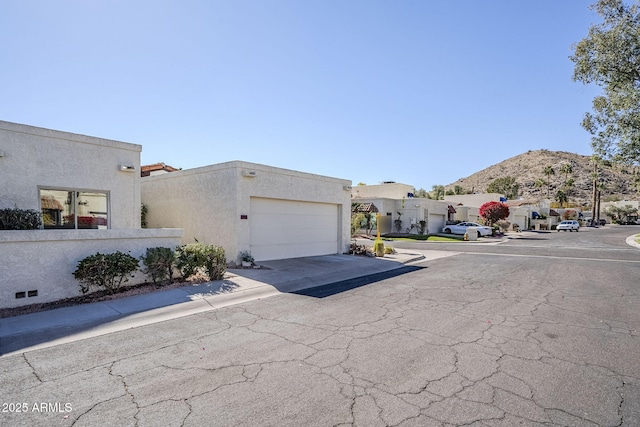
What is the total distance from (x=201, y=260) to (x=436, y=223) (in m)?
32.4

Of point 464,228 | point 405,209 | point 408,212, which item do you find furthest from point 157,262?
point 464,228

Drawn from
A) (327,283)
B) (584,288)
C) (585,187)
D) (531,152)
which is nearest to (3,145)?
(327,283)

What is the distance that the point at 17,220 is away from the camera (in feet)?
27.7

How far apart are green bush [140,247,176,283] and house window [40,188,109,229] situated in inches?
143

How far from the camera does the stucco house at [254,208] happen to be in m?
12.3

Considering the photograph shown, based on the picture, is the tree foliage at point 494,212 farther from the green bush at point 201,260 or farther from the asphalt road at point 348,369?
the green bush at point 201,260

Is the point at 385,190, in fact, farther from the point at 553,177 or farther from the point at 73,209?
the point at 553,177

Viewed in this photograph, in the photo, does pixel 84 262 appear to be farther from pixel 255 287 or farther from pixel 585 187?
pixel 585 187

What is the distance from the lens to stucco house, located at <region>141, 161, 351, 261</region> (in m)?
12.3

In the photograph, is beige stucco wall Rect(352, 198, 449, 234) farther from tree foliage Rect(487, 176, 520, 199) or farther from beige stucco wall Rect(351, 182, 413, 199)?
tree foliage Rect(487, 176, 520, 199)

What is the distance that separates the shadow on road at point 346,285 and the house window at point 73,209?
7.38m

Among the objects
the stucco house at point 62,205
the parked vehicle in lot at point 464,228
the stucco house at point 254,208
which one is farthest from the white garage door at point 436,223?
the stucco house at point 62,205

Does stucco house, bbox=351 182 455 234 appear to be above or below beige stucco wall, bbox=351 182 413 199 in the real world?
below

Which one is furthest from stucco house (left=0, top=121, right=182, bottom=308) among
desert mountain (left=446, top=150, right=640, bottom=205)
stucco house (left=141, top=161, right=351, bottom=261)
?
desert mountain (left=446, top=150, right=640, bottom=205)
